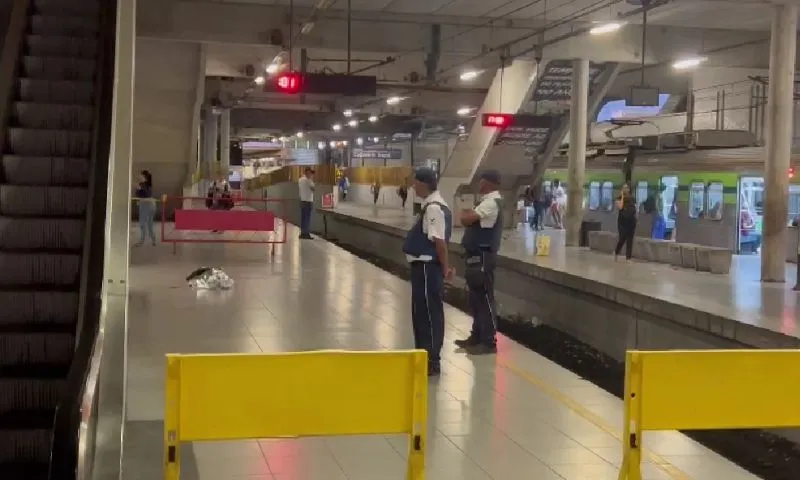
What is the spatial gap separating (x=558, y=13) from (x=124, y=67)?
1447cm

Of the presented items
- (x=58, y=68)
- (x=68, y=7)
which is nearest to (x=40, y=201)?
(x=58, y=68)

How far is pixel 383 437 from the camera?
6250 millimetres

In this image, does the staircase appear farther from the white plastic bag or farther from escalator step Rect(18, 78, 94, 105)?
the white plastic bag

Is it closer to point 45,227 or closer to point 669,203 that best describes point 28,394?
point 45,227

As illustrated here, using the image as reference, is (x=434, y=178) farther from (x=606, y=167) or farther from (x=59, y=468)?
(x=606, y=167)

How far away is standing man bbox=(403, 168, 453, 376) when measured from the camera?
25.1ft

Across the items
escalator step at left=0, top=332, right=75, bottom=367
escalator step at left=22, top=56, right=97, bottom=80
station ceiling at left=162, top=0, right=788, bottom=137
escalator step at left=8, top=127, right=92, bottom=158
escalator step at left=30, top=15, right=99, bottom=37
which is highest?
station ceiling at left=162, top=0, right=788, bottom=137

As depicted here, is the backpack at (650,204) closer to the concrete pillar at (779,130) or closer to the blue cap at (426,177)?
the concrete pillar at (779,130)

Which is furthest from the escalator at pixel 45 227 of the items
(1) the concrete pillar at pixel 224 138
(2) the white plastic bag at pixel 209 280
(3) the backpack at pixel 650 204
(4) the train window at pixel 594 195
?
(1) the concrete pillar at pixel 224 138

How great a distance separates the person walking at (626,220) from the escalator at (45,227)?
11710 mm

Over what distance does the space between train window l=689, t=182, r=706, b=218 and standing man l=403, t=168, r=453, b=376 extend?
1717 centimetres

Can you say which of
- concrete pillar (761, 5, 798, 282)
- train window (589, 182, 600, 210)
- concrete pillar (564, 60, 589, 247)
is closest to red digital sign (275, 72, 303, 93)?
concrete pillar (761, 5, 798, 282)

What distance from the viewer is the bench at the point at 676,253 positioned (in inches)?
671

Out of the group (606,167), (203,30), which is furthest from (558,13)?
(606,167)
